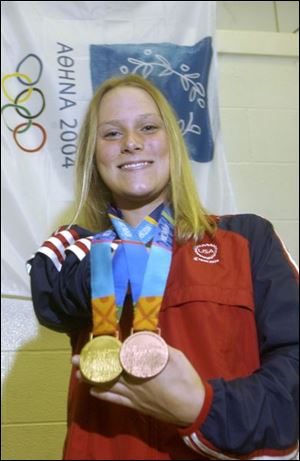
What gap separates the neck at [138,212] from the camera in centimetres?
79

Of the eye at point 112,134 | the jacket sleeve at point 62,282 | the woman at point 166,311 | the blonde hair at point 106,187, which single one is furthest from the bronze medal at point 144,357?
the eye at point 112,134

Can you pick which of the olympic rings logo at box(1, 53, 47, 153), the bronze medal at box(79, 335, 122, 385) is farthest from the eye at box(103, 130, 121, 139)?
the olympic rings logo at box(1, 53, 47, 153)

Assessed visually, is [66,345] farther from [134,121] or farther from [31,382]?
[134,121]

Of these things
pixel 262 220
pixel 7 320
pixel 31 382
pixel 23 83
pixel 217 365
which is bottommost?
pixel 31 382

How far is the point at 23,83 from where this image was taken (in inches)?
50.2

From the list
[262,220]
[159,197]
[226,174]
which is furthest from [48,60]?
[262,220]

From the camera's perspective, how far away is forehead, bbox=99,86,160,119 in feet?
2.58

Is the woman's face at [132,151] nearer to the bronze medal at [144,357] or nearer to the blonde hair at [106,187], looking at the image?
the blonde hair at [106,187]

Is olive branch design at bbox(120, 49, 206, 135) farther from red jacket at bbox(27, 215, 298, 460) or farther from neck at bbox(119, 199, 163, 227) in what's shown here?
red jacket at bbox(27, 215, 298, 460)

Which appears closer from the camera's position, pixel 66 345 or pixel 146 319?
pixel 146 319

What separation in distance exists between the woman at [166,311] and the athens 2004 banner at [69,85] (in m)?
0.49

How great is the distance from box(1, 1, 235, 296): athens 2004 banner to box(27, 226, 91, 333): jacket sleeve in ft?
1.90

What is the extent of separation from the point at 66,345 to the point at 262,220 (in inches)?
28.7

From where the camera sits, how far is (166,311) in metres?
0.62
